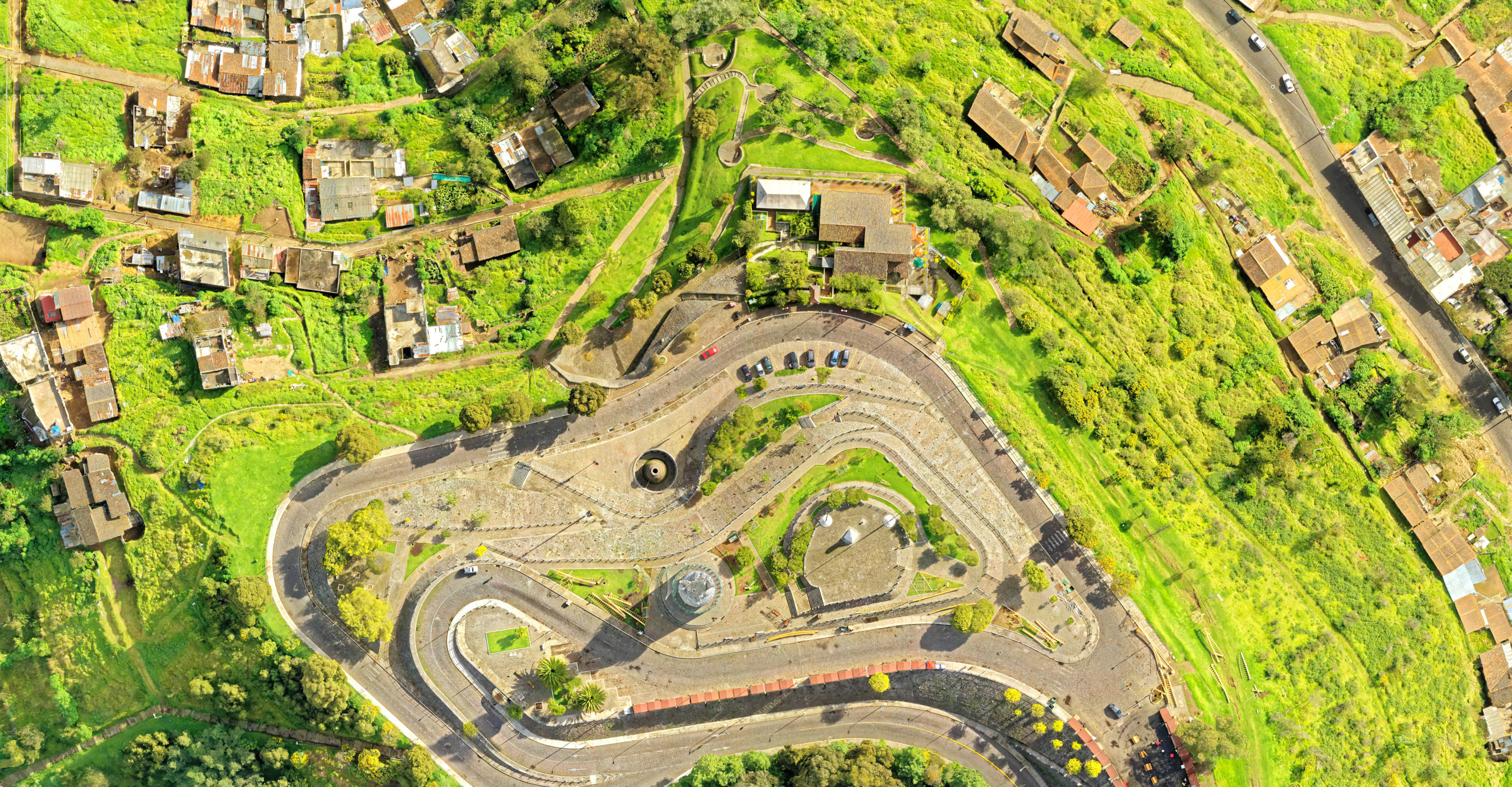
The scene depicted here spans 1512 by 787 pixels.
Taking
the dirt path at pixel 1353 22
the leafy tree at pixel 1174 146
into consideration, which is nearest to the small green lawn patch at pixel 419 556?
the leafy tree at pixel 1174 146

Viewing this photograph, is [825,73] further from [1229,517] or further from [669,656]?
[1229,517]

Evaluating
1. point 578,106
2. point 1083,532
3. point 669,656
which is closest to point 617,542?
point 669,656

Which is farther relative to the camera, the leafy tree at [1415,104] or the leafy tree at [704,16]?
the leafy tree at [1415,104]

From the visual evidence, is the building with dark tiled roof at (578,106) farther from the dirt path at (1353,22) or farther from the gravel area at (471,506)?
the dirt path at (1353,22)

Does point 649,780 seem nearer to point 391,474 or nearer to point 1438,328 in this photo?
point 391,474

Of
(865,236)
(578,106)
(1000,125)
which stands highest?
(578,106)

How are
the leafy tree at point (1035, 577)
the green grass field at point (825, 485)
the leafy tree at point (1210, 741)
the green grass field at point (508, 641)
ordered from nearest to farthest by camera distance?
1. the leafy tree at point (1210, 741)
2. the green grass field at point (508, 641)
3. the leafy tree at point (1035, 577)
4. the green grass field at point (825, 485)
